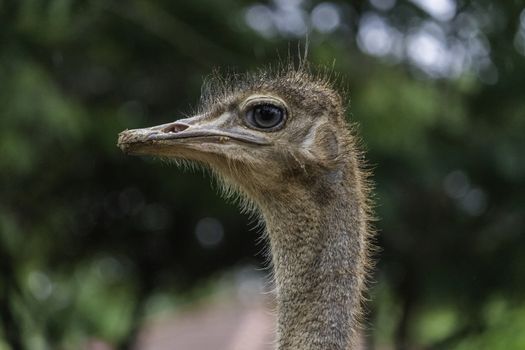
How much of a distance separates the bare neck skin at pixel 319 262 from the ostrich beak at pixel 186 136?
0.28 meters

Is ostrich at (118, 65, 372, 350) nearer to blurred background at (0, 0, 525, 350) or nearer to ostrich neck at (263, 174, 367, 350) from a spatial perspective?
ostrich neck at (263, 174, 367, 350)

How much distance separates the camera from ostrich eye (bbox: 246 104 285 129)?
183 inches

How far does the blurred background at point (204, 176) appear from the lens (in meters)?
8.53

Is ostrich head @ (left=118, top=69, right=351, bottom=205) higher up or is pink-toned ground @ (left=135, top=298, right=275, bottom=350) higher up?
pink-toned ground @ (left=135, top=298, right=275, bottom=350)

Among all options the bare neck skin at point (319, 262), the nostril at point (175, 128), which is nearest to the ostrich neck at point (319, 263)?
the bare neck skin at point (319, 262)

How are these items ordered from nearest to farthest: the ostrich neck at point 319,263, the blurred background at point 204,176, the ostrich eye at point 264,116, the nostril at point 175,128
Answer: the ostrich neck at point 319,263 → the nostril at point 175,128 → the ostrich eye at point 264,116 → the blurred background at point 204,176

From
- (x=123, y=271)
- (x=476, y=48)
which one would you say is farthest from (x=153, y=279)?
(x=476, y=48)

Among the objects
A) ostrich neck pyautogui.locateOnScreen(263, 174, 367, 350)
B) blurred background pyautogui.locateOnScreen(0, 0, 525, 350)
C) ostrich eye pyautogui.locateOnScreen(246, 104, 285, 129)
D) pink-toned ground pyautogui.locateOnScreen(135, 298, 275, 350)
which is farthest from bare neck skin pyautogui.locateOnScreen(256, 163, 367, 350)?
pink-toned ground pyautogui.locateOnScreen(135, 298, 275, 350)

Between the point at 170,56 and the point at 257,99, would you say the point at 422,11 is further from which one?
the point at 257,99

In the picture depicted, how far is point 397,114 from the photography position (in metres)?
9.41

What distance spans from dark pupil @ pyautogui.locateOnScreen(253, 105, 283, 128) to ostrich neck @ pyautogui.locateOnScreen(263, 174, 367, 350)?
280 mm

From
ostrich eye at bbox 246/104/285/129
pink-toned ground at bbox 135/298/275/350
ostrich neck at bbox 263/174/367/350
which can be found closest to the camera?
ostrich neck at bbox 263/174/367/350

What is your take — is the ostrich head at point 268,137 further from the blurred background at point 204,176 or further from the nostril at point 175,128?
the blurred background at point 204,176

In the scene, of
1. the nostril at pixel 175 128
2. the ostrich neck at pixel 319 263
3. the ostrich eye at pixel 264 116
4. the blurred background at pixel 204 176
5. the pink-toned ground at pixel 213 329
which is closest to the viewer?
the ostrich neck at pixel 319 263
